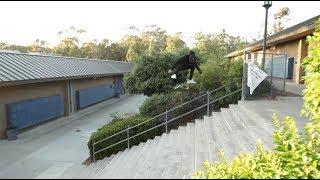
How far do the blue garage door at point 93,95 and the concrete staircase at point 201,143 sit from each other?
10.1 metres

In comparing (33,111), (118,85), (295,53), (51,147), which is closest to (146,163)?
(51,147)

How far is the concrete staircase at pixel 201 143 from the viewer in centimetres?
616

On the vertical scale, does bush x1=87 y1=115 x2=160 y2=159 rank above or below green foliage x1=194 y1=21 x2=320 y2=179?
below

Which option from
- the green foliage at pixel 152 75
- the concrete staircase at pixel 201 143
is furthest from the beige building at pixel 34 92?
the concrete staircase at pixel 201 143

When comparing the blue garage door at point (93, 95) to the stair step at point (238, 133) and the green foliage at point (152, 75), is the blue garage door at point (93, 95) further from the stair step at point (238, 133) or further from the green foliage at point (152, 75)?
the stair step at point (238, 133)

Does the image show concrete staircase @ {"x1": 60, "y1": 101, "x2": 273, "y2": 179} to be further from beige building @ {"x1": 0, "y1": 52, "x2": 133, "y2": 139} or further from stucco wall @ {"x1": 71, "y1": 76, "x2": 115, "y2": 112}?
stucco wall @ {"x1": 71, "y1": 76, "x2": 115, "y2": 112}

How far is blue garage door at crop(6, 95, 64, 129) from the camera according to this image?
12.4m

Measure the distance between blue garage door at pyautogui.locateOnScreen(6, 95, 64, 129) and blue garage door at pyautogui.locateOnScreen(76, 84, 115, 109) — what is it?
2563mm

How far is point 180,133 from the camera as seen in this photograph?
9727mm

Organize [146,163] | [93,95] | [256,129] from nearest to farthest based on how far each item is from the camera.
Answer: [146,163] < [256,129] < [93,95]

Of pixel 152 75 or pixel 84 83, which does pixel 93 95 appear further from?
pixel 152 75

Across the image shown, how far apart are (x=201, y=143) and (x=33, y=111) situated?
952cm

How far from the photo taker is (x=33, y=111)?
13.9m

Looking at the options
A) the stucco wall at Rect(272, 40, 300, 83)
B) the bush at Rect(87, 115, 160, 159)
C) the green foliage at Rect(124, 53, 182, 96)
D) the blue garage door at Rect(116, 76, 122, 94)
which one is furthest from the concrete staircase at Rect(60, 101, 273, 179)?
the blue garage door at Rect(116, 76, 122, 94)
